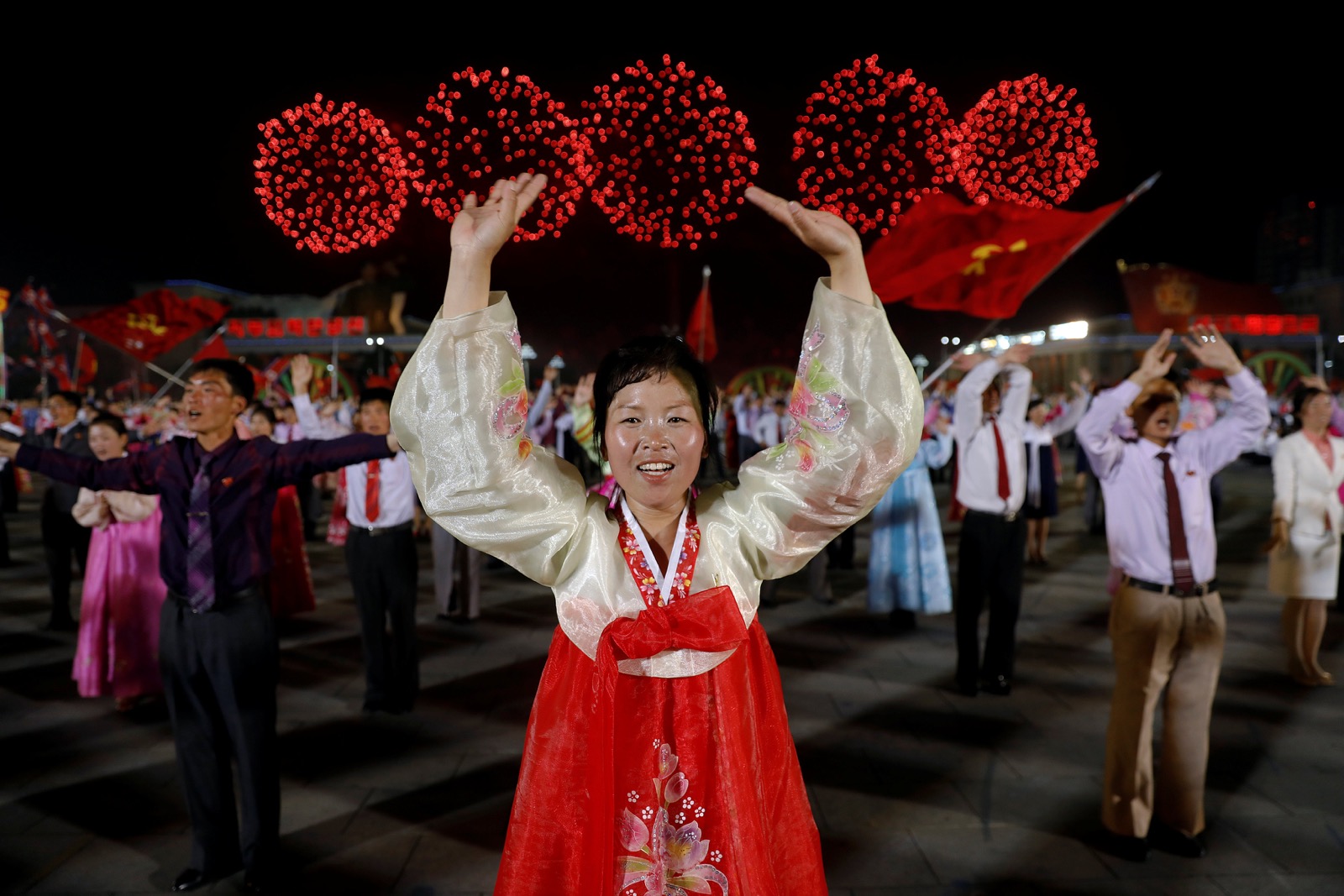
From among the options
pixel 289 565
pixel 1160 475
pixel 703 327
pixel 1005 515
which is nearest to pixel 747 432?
pixel 703 327

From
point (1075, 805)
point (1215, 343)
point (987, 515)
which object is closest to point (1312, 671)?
point (987, 515)

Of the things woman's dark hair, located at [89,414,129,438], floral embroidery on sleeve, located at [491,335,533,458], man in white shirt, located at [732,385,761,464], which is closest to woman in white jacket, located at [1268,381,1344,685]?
floral embroidery on sleeve, located at [491,335,533,458]

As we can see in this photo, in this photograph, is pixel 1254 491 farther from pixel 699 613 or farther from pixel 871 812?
pixel 699 613

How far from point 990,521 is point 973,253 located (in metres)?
1.86

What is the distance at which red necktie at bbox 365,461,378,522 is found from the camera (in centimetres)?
541

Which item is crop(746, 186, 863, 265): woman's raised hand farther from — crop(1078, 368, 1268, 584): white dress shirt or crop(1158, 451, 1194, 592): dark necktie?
crop(1158, 451, 1194, 592): dark necktie

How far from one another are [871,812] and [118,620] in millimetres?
4707

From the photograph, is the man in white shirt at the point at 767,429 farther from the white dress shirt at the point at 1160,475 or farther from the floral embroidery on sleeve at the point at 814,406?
the floral embroidery on sleeve at the point at 814,406

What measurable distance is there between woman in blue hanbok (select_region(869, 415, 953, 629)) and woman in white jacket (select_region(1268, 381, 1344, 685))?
90.9 inches

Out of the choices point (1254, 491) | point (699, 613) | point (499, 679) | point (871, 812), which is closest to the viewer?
point (699, 613)

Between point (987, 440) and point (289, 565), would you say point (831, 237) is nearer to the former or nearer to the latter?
point (987, 440)

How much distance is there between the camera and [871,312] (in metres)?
1.80

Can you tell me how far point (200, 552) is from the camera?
335 cm

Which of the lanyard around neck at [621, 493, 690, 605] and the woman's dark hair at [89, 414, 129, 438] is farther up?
the woman's dark hair at [89, 414, 129, 438]
